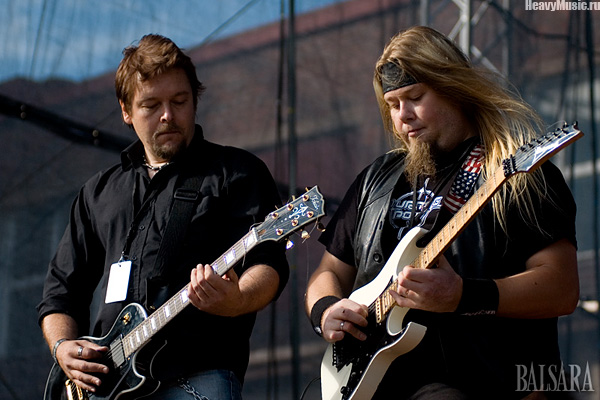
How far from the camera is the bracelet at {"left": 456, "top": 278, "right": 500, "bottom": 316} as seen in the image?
8.00 feet

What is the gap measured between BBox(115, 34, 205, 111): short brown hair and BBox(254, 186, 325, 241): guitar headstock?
0.76 m

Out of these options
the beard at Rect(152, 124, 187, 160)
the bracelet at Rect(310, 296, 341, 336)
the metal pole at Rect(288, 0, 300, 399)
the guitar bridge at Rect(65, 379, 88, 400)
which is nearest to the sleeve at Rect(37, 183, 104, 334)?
the guitar bridge at Rect(65, 379, 88, 400)

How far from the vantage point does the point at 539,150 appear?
2.43 m

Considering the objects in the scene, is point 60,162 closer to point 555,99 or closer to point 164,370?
point 164,370

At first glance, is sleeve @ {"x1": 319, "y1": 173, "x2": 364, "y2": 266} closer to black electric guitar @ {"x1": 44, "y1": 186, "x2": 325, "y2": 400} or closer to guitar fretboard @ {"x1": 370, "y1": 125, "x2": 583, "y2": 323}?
→ black electric guitar @ {"x1": 44, "y1": 186, "x2": 325, "y2": 400}

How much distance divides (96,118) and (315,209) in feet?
7.55

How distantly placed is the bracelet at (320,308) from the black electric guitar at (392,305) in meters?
0.07

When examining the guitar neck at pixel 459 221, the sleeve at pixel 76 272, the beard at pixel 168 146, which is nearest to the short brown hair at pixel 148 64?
the beard at pixel 168 146

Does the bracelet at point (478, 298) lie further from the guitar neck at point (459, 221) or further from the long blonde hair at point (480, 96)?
the long blonde hair at point (480, 96)

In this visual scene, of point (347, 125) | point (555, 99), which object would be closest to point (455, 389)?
point (347, 125)

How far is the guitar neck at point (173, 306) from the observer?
2.85m

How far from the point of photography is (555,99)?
5.82 meters

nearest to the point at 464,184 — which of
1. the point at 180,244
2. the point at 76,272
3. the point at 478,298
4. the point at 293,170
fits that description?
the point at 478,298

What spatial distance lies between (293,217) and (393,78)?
1.97 ft
